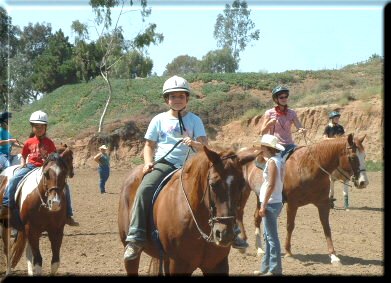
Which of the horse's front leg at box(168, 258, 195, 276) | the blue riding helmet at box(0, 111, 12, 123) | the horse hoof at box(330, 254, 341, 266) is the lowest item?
the horse hoof at box(330, 254, 341, 266)

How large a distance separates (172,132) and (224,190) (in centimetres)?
145

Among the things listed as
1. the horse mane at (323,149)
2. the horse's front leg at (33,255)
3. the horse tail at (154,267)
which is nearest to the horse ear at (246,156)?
the horse tail at (154,267)

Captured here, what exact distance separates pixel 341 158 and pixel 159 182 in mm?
5112

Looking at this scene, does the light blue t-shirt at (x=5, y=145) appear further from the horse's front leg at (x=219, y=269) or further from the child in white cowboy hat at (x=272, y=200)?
the horse's front leg at (x=219, y=269)

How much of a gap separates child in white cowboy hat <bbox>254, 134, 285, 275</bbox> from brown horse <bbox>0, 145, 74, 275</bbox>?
10.1ft

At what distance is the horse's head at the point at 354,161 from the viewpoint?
1062 centimetres

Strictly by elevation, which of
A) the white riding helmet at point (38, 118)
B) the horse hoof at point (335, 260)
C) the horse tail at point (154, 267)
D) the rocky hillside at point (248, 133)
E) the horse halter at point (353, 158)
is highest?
the rocky hillside at point (248, 133)

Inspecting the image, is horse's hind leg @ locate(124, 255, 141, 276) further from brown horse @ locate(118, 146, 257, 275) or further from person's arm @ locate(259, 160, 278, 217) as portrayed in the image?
person's arm @ locate(259, 160, 278, 217)

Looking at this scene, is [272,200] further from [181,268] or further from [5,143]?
[5,143]

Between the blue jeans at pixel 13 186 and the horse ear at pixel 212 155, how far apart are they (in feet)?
17.5

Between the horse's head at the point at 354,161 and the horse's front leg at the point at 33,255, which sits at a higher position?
the horse's head at the point at 354,161

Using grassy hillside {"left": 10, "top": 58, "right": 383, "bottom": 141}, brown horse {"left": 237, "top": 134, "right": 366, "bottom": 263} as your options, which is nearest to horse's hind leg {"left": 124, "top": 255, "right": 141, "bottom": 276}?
brown horse {"left": 237, "top": 134, "right": 366, "bottom": 263}

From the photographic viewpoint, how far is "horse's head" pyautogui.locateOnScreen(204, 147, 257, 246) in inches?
211

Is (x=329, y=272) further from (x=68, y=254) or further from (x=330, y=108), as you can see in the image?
(x=330, y=108)
